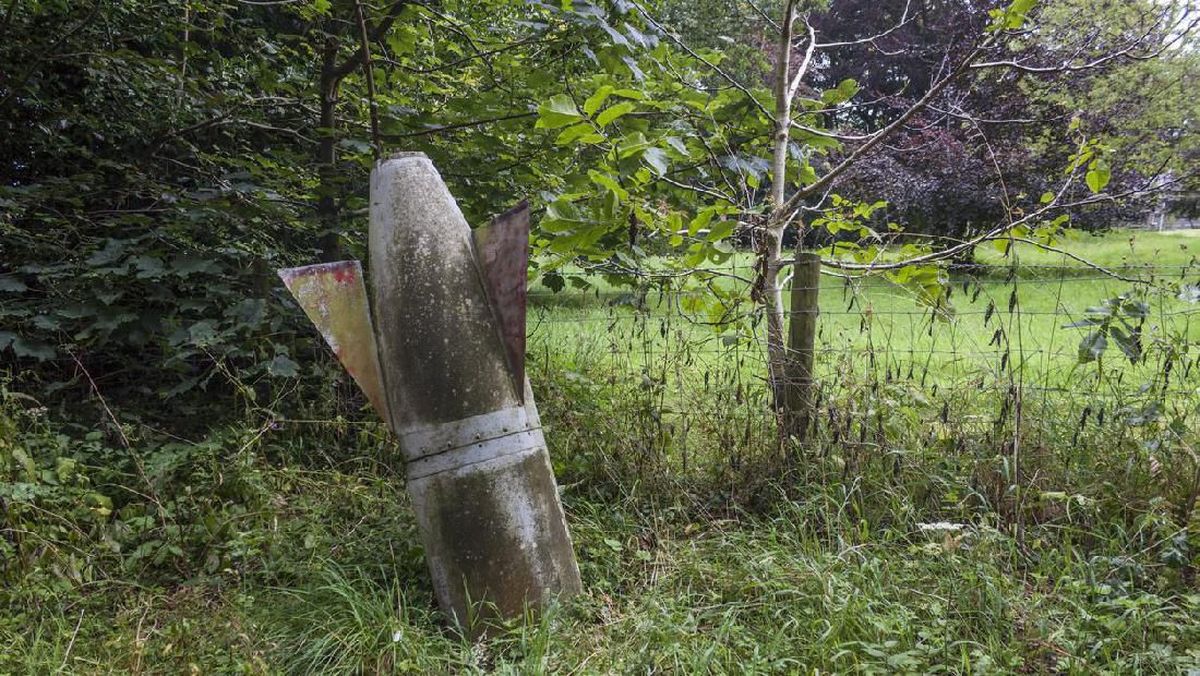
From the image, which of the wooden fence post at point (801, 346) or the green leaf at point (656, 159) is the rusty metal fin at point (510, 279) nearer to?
the green leaf at point (656, 159)

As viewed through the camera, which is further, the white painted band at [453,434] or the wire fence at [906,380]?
the wire fence at [906,380]

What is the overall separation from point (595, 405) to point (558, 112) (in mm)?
1787

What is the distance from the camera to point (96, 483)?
136 inches

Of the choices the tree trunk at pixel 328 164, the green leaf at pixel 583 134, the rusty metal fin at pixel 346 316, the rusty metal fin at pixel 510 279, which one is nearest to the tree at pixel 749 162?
the green leaf at pixel 583 134

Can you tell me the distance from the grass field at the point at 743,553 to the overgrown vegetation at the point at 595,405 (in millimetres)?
17

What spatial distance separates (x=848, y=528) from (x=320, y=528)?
2.33 m

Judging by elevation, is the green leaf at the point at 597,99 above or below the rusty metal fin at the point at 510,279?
above

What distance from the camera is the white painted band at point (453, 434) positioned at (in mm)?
2506

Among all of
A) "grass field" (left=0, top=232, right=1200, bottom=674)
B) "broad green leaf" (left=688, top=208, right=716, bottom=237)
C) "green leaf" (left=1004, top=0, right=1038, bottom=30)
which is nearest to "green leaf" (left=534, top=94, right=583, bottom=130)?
"broad green leaf" (left=688, top=208, right=716, bottom=237)

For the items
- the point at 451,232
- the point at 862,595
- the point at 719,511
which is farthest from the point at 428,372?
the point at 862,595

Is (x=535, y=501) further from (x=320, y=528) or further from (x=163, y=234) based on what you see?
(x=163, y=234)

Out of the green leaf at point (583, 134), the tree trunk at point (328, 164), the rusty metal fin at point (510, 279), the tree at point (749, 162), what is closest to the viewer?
the rusty metal fin at point (510, 279)

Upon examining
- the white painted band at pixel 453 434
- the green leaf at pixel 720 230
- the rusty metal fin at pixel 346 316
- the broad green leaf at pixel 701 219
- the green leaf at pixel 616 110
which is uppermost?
the green leaf at pixel 616 110

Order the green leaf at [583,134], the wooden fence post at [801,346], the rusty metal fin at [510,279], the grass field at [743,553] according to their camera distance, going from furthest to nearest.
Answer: the wooden fence post at [801,346]
the green leaf at [583,134]
the rusty metal fin at [510,279]
the grass field at [743,553]
